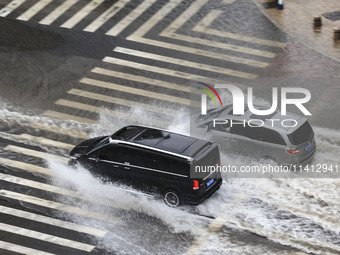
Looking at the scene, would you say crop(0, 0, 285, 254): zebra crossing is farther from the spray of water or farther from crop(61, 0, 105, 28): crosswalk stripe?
the spray of water

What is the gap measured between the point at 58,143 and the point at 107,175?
3864mm

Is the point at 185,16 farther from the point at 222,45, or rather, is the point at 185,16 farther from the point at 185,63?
the point at 185,63

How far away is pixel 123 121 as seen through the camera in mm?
25266

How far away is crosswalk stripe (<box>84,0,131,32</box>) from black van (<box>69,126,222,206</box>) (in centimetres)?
1099

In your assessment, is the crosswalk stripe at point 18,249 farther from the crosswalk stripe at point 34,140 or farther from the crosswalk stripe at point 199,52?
the crosswalk stripe at point 199,52

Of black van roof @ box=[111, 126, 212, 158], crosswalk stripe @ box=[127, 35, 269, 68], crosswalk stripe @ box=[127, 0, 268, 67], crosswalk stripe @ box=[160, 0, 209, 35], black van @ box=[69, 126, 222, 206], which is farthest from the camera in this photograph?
crosswalk stripe @ box=[160, 0, 209, 35]

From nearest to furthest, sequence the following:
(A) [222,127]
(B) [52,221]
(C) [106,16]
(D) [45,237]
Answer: (D) [45,237]
(B) [52,221]
(A) [222,127]
(C) [106,16]

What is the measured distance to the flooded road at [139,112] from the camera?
62.6 feet

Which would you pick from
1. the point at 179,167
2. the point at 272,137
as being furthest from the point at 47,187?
the point at 272,137

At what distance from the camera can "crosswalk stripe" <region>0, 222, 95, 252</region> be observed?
18.7 metres

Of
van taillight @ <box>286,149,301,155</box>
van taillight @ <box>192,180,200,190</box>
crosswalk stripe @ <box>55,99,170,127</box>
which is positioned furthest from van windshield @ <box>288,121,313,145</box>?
crosswalk stripe @ <box>55,99,170,127</box>

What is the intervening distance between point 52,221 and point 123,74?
9.92 m

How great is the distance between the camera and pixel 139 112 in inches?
1014

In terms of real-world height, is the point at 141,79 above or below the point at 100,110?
above
